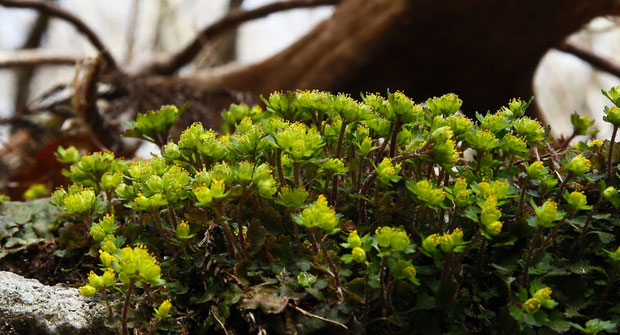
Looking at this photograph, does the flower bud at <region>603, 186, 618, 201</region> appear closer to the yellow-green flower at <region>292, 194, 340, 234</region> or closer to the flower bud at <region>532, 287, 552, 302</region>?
the flower bud at <region>532, 287, 552, 302</region>

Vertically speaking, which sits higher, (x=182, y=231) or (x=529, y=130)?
(x=529, y=130)

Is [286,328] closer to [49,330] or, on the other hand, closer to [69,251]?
[49,330]

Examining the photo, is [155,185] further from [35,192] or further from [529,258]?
[35,192]

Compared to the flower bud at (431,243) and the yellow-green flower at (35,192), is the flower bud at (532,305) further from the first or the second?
the yellow-green flower at (35,192)

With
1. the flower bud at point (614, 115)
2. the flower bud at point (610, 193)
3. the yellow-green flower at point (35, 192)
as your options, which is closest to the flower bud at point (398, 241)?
the flower bud at point (610, 193)

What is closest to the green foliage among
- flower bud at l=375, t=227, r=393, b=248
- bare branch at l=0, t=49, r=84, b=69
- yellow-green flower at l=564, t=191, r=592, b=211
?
flower bud at l=375, t=227, r=393, b=248

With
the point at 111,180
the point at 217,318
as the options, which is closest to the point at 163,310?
the point at 217,318
